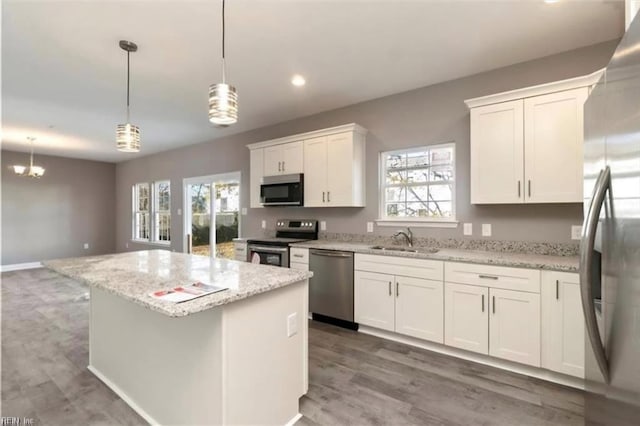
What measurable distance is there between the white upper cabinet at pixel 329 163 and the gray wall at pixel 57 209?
6500mm

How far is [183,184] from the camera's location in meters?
6.16

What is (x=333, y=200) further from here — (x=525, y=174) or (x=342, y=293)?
(x=525, y=174)

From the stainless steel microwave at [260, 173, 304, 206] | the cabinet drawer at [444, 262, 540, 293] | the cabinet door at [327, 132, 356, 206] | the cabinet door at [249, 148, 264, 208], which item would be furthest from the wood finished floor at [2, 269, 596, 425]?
the cabinet door at [249, 148, 264, 208]

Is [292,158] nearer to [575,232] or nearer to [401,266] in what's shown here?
[401,266]

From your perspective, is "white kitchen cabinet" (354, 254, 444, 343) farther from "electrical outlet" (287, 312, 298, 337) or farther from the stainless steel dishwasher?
"electrical outlet" (287, 312, 298, 337)

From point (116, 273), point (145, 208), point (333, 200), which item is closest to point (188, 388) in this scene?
point (116, 273)

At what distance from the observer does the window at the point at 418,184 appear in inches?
128

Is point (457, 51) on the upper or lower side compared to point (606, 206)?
upper

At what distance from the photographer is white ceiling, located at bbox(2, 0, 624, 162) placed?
6.73 ft

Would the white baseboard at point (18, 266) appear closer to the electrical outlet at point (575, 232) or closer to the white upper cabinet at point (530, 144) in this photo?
the white upper cabinet at point (530, 144)

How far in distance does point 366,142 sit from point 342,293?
190 cm

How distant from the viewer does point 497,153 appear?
2.66 meters

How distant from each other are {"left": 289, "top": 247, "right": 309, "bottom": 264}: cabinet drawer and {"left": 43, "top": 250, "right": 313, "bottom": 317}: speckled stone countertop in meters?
1.35

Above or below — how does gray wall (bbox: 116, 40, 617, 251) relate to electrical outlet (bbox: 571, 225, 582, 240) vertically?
above
